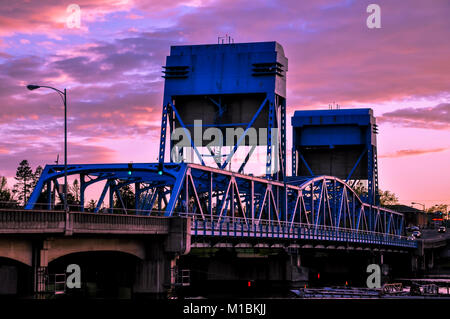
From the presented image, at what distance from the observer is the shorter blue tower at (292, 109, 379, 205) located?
487 feet

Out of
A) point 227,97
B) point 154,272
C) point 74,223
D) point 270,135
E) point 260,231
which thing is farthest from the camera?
point 227,97

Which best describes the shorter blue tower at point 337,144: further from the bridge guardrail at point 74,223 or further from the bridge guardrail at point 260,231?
the bridge guardrail at point 74,223

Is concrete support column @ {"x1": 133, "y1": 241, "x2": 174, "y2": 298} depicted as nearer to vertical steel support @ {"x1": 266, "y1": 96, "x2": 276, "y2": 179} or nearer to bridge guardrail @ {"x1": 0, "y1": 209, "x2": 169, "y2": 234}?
bridge guardrail @ {"x1": 0, "y1": 209, "x2": 169, "y2": 234}

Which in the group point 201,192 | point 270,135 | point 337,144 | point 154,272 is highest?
point 337,144

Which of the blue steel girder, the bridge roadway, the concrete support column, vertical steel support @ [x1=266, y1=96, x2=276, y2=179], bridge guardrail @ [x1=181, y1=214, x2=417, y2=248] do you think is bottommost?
the concrete support column

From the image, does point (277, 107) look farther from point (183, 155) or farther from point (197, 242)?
point (197, 242)

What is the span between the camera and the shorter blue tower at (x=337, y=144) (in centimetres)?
14850

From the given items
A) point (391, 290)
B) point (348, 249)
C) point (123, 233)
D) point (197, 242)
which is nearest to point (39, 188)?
point (197, 242)

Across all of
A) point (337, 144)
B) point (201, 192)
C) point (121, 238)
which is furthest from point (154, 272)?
point (337, 144)

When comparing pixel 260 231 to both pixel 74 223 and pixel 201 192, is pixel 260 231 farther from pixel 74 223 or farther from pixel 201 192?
pixel 74 223

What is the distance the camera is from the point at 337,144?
148500 millimetres

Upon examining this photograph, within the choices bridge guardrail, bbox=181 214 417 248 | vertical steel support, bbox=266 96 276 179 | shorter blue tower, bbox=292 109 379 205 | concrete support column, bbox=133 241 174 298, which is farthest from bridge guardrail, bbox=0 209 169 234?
shorter blue tower, bbox=292 109 379 205

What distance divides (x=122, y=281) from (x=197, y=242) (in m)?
10.8

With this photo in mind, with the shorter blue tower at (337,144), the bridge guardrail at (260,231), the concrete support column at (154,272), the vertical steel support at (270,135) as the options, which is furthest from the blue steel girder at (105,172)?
the shorter blue tower at (337,144)
